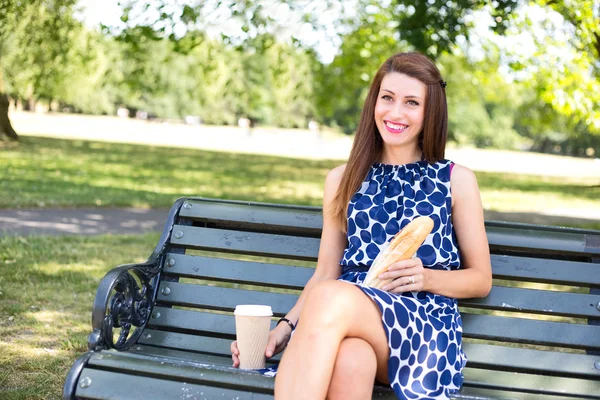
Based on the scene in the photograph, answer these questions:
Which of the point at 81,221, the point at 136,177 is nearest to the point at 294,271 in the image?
the point at 81,221

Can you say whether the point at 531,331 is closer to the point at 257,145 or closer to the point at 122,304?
the point at 122,304

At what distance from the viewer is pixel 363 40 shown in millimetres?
18422

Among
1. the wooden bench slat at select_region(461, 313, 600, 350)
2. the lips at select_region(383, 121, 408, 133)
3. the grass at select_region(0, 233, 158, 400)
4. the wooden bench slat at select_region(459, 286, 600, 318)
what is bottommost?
the grass at select_region(0, 233, 158, 400)

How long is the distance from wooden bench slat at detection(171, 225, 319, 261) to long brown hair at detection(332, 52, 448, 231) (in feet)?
1.15

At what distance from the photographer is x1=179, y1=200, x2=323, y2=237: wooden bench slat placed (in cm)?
351

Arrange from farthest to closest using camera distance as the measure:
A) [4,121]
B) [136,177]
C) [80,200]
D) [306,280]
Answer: [4,121], [136,177], [80,200], [306,280]

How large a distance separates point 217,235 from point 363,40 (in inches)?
606

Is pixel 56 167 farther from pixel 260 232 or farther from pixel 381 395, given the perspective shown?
pixel 381 395

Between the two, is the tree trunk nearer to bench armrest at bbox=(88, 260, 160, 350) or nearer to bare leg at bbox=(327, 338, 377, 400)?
bench armrest at bbox=(88, 260, 160, 350)

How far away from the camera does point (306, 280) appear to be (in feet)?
11.2

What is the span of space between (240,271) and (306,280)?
29 centimetres

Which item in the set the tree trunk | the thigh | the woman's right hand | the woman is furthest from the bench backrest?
the tree trunk

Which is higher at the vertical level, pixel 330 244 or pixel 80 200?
pixel 330 244

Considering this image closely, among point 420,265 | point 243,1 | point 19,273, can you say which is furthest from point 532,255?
point 243,1
